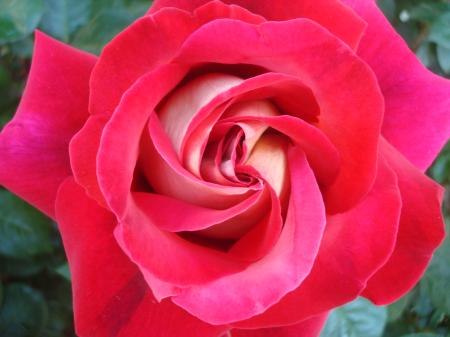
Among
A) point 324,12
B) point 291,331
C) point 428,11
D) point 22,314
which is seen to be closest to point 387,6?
point 428,11

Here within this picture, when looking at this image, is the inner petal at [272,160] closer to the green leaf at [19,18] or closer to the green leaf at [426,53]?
the green leaf at [19,18]

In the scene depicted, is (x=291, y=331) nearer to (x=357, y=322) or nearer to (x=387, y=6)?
(x=357, y=322)

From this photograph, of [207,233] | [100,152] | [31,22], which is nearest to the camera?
[100,152]

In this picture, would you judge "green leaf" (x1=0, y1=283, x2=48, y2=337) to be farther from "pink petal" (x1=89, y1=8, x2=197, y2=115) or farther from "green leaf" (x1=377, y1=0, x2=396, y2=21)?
"green leaf" (x1=377, y1=0, x2=396, y2=21)

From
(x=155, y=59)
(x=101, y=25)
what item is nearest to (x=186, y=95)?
(x=155, y=59)

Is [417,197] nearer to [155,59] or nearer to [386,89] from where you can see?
[386,89]

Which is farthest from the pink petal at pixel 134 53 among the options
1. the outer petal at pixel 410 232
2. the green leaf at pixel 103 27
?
the green leaf at pixel 103 27
